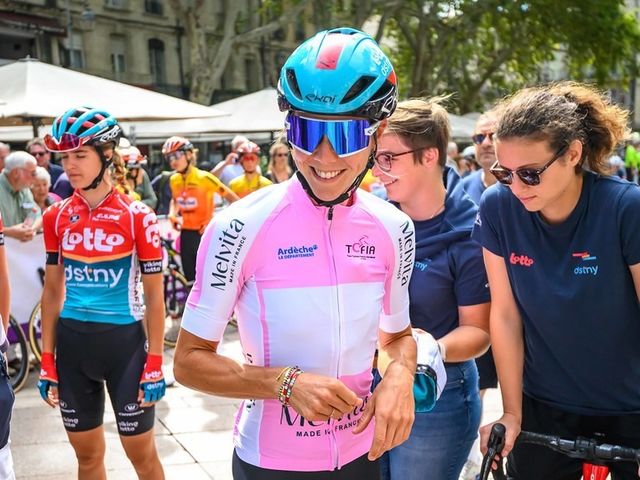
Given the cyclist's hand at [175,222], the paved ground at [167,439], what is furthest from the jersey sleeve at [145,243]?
the cyclist's hand at [175,222]

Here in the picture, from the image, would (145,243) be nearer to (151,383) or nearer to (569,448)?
(151,383)

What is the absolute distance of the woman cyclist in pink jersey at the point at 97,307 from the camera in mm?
3570

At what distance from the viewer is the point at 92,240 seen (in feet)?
11.9

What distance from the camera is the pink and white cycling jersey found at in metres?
1.86

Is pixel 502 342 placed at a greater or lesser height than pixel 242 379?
lesser

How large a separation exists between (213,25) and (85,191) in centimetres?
3553

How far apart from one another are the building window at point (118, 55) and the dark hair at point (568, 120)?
32443 mm

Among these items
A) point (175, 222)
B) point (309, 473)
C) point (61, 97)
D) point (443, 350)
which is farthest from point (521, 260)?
point (61, 97)

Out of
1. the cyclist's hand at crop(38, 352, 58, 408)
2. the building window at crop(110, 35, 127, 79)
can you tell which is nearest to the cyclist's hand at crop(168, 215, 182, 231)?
the cyclist's hand at crop(38, 352, 58, 408)

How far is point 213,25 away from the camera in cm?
3738

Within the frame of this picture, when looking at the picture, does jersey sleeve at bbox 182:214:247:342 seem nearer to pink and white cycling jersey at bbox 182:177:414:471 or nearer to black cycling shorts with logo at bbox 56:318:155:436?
pink and white cycling jersey at bbox 182:177:414:471

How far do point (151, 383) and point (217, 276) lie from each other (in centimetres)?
190

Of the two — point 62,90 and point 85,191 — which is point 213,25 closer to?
point 62,90

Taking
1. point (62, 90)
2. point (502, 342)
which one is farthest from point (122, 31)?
point (502, 342)
